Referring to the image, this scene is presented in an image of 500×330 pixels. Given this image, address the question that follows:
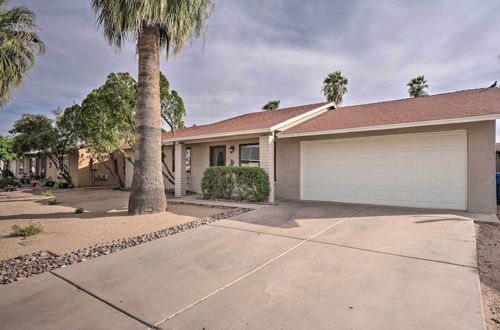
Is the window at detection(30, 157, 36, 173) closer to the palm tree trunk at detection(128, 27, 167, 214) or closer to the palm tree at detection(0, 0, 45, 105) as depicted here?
the palm tree at detection(0, 0, 45, 105)

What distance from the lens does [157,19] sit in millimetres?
7191

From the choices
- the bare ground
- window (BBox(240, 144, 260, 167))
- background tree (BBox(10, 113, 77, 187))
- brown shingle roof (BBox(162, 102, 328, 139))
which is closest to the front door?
brown shingle roof (BBox(162, 102, 328, 139))

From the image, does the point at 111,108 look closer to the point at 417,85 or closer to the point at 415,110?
the point at 415,110

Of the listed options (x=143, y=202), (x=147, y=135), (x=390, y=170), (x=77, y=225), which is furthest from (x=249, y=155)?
(x=77, y=225)

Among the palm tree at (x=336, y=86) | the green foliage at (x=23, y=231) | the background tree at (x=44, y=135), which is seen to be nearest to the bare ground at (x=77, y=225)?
the green foliage at (x=23, y=231)

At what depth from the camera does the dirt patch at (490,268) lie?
253 cm

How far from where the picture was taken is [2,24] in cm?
844

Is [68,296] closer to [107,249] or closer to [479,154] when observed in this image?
[107,249]

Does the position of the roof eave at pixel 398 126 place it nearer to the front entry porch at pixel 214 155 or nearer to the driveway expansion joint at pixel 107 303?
the front entry porch at pixel 214 155

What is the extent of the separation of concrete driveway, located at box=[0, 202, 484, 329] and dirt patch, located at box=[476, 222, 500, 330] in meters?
0.10

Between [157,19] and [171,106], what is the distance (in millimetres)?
5737

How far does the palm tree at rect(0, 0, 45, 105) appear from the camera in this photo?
8.32 metres

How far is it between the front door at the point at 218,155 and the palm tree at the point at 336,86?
14.4 meters

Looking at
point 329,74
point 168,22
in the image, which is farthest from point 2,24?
point 329,74
